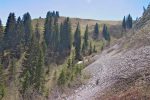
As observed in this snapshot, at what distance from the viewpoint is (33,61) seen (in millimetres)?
96125

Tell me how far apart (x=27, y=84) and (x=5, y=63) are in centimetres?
3959

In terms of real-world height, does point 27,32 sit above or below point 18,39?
above

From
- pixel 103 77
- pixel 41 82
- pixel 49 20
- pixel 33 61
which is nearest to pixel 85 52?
pixel 49 20

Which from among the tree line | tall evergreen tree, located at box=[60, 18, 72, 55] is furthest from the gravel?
tall evergreen tree, located at box=[60, 18, 72, 55]

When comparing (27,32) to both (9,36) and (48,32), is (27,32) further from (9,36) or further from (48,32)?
(48,32)

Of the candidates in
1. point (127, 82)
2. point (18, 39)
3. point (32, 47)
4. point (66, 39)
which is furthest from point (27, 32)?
point (127, 82)

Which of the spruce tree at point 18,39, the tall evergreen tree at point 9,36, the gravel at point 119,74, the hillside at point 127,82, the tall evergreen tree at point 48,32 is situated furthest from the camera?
the tall evergreen tree at point 48,32

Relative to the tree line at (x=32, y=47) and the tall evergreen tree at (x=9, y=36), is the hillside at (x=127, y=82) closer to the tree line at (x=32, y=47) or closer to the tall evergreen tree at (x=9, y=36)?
the tree line at (x=32, y=47)

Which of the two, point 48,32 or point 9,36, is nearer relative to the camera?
point 9,36

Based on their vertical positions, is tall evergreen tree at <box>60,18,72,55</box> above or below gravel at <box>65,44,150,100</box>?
above

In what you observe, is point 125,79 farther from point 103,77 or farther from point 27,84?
point 27,84

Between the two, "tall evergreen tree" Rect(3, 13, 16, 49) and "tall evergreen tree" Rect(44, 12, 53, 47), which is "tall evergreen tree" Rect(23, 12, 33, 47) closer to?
"tall evergreen tree" Rect(3, 13, 16, 49)

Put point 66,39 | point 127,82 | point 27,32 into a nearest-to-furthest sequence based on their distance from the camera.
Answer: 1. point 127,82
2. point 27,32
3. point 66,39

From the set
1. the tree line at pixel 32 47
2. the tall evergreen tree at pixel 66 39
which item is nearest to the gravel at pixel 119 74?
the tree line at pixel 32 47
